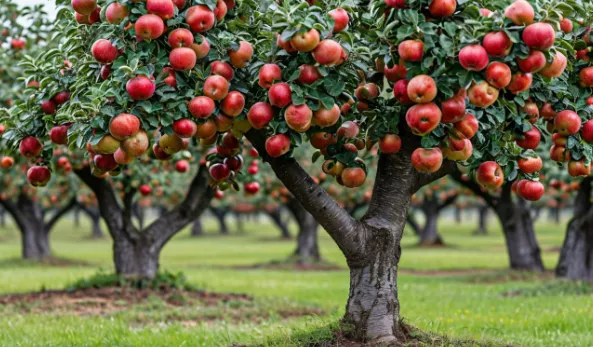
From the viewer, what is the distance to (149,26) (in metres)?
4.59

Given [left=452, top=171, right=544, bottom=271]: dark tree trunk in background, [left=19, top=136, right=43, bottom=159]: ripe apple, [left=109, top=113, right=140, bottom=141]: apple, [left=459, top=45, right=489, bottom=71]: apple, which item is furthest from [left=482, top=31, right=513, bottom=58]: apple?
[left=452, top=171, right=544, bottom=271]: dark tree trunk in background

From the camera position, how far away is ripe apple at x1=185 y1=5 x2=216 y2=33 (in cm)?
476

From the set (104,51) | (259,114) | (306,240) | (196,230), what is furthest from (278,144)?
(196,230)

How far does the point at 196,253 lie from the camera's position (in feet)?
129

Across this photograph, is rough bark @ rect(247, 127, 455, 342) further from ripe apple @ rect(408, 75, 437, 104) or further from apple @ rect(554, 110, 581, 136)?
ripe apple @ rect(408, 75, 437, 104)

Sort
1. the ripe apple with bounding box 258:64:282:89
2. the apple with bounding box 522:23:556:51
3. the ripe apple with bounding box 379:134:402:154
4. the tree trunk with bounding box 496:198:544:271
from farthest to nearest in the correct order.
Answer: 1. the tree trunk with bounding box 496:198:544:271
2. the ripe apple with bounding box 379:134:402:154
3. the ripe apple with bounding box 258:64:282:89
4. the apple with bounding box 522:23:556:51

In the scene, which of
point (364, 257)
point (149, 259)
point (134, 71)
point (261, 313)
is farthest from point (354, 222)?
Answer: point (149, 259)

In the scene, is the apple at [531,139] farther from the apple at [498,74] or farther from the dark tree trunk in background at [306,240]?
the dark tree trunk in background at [306,240]

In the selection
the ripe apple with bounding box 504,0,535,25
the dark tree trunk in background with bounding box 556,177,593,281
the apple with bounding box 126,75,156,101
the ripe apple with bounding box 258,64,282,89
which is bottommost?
the dark tree trunk in background with bounding box 556,177,593,281

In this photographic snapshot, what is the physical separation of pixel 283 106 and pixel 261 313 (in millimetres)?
7398

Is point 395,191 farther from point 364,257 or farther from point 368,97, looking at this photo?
point 368,97

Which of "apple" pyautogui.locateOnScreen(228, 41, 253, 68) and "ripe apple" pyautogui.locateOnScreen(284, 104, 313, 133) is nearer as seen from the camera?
"ripe apple" pyautogui.locateOnScreen(284, 104, 313, 133)

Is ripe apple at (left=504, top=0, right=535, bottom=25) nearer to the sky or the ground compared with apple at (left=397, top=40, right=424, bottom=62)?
nearer to the sky

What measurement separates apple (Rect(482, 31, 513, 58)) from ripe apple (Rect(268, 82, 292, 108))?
1.37m
